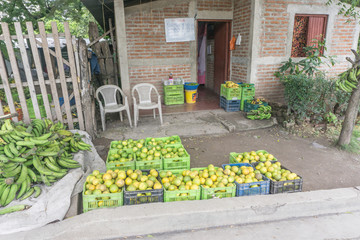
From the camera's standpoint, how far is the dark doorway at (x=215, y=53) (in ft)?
28.6

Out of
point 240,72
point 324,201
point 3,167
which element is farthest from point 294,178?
point 240,72

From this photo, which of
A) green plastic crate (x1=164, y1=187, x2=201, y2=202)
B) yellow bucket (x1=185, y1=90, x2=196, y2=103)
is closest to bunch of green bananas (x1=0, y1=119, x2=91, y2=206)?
green plastic crate (x1=164, y1=187, x2=201, y2=202)

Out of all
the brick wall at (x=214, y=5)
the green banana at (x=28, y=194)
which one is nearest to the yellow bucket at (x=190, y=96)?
the brick wall at (x=214, y=5)

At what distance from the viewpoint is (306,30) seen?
25.6ft

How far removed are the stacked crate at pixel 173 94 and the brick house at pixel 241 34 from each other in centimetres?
50

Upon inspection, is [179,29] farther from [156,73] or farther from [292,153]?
[292,153]

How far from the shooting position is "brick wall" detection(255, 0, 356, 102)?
727 centimetres

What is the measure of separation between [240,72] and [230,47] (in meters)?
1.03

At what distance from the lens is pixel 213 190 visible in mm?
3094

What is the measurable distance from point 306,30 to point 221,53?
2895 mm

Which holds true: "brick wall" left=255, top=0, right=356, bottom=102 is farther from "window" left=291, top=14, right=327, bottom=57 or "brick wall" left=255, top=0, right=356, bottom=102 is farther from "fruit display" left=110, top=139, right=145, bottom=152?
"fruit display" left=110, top=139, right=145, bottom=152

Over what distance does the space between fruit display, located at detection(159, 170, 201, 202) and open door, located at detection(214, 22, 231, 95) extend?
6261mm

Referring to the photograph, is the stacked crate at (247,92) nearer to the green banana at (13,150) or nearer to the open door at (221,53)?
the open door at (221,53)

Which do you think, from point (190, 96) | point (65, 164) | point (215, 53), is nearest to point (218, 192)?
point (65, 164)
